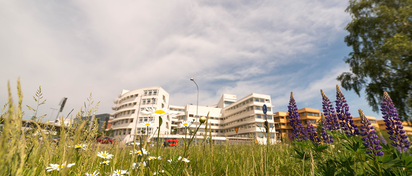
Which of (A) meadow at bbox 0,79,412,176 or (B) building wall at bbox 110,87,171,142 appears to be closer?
(A) meadow at bbox 0,79,412,176

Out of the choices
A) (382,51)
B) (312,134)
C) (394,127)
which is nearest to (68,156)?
(394,127)

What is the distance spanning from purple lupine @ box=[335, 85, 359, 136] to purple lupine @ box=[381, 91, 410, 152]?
45 centimetres

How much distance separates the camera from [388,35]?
12.4 metres

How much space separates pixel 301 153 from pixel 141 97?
197 ft

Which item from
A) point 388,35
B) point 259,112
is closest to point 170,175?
point 388,35

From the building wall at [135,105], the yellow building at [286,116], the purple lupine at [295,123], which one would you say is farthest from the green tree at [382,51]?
the yellow building at [286,116]

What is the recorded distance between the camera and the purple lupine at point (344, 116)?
8.47 ft

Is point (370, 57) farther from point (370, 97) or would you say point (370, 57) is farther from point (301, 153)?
point (301, 153)

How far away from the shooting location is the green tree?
34.1 feet

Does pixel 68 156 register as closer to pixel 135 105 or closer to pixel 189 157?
pixel 189 157

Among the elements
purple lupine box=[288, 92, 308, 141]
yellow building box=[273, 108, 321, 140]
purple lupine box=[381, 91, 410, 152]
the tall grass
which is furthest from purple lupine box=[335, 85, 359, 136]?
yellow building box=[273, 108, 321, 140]

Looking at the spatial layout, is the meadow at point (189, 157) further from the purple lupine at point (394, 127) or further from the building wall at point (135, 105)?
the building wall at point (135, 105)

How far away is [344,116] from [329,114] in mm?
229

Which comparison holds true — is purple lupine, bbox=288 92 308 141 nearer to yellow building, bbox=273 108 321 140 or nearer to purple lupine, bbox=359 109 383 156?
purple lupine, bbox=359 109 383 156
